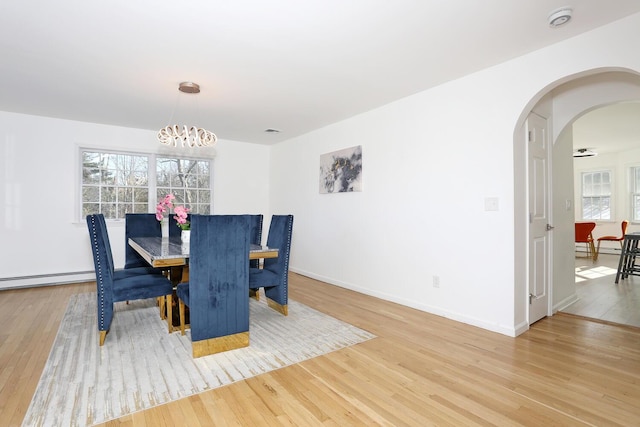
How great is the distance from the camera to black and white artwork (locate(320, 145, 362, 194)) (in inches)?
173

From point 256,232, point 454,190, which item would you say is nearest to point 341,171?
point 256,232

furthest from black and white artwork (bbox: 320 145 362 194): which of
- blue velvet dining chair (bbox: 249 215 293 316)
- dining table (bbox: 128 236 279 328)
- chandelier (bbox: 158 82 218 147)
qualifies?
Answer: dining table (bbox: 128 236 279 328)

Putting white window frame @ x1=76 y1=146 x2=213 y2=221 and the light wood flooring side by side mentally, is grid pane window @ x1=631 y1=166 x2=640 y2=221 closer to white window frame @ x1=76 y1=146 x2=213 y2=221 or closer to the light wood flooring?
the light wood flooring

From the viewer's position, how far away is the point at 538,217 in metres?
3.17

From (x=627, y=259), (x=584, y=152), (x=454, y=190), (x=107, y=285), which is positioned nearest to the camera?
(x=107, y=285)

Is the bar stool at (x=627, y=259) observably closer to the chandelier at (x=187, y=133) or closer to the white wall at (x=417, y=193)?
the white wall at (x=417, y=193)

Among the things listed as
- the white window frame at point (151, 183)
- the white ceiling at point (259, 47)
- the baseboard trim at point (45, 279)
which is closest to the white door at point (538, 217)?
the white ceiling at point (259, 47)

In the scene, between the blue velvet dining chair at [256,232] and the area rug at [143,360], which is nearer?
the area rug at [143,360]

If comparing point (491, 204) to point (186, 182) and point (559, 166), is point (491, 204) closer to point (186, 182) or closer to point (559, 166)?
point (559, 166)

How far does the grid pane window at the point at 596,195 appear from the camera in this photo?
8.08 metres

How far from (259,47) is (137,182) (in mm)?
3689

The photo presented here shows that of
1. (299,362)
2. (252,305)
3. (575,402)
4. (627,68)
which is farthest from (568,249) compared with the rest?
(252,305)

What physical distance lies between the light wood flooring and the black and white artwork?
9.17ft

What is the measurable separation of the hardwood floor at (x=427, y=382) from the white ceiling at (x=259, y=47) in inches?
92.1
